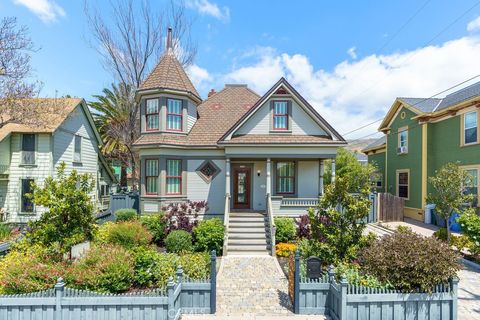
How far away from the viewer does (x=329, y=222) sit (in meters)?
8.12

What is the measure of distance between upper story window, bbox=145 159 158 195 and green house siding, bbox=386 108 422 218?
17961 mm

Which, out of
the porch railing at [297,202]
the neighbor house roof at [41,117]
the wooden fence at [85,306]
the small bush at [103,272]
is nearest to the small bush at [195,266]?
the wooden fence at [85,306]

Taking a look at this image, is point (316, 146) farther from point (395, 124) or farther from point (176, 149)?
point (395, 124)

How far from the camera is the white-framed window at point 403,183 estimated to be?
19.1 metres

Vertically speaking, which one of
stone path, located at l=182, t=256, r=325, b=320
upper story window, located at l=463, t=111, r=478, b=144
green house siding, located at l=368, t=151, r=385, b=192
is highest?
upper story window, located at l=463, t=111, r=478, b=144

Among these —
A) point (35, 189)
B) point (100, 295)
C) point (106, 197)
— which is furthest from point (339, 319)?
point (106, 197)

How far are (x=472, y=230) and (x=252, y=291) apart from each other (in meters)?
9.20

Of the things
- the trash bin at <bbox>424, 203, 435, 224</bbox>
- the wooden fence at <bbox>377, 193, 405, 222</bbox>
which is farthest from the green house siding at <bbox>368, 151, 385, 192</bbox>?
the trash bin at <bbox>424, 203, 435, 224</bbox>

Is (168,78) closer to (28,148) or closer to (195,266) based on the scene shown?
(195,266)

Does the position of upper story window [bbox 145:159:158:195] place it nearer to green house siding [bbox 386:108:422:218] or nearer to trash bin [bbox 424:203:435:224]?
trash bin [bbox 424:203:435:224]

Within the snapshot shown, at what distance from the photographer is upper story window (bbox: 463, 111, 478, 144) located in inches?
573

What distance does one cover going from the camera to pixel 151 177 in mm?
14250

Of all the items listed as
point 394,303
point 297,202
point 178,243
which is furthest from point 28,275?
point 297,202

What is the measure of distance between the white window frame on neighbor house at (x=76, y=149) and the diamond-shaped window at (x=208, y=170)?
11.2 metres
